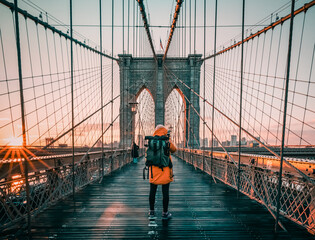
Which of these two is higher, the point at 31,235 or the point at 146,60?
the point at 146,60

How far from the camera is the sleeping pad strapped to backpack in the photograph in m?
2.36

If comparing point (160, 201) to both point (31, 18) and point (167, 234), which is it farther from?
point (31, 18)

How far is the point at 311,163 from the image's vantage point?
3.26 meters

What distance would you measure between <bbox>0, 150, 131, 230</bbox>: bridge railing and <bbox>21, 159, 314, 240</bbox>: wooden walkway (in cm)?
21

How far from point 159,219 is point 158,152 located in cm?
86

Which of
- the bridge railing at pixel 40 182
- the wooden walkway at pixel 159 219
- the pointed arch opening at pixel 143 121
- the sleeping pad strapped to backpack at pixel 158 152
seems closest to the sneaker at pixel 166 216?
the wooden walkway at pixel 159 219

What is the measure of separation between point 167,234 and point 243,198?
6.13ft

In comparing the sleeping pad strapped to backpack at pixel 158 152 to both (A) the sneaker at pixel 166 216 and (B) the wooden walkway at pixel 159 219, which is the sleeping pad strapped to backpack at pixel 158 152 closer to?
(A) the sneaker at pixel 166 216

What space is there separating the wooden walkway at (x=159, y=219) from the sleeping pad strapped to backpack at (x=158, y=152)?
711 mm

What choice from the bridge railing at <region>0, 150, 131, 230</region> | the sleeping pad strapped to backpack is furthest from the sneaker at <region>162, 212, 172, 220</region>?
the bridge railing at <region>0, 150, 131, 230</region>

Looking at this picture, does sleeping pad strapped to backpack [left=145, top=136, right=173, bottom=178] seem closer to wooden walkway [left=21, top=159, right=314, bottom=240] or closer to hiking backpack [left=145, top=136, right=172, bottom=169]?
hiking backpack [left=145, top=136, right=172, bottom=169]

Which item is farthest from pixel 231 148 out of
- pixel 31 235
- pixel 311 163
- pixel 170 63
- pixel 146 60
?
pixel 31 235

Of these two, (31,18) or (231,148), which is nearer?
(31,18)

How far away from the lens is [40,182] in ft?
9.43
